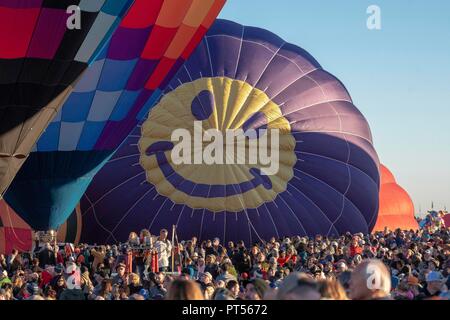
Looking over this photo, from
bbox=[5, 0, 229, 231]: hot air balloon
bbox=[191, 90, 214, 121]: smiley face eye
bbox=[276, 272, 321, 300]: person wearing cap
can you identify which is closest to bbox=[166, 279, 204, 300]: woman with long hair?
bbox=[276, 272, 321, 300]: person wearing cap

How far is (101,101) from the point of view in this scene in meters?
13.4

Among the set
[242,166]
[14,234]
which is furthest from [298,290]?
[242,166]

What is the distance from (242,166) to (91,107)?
490 centimetres

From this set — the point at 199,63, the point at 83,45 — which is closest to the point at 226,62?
the point at 199,63

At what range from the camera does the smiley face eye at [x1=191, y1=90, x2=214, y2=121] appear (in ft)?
58.0

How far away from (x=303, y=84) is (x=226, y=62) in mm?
1674

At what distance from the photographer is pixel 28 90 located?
10.6 meters

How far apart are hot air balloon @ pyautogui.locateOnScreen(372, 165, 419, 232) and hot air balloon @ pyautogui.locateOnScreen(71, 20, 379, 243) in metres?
3.51

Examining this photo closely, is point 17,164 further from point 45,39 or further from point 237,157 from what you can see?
point 237,157

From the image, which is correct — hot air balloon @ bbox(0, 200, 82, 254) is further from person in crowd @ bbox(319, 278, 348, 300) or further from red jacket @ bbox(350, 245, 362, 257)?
person in crowd @ bbox(319, 278, 348, 300)

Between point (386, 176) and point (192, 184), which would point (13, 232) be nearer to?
point (192, 184)

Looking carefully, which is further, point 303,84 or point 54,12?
point 303,84

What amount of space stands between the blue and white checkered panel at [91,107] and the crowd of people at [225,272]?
1.61 meters

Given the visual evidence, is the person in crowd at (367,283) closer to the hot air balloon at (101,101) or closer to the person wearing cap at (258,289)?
the person wearing cap at (258,289)
